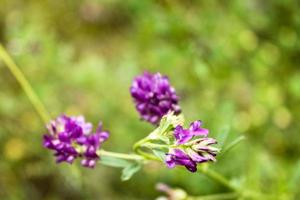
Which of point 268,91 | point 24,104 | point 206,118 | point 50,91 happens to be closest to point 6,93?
point 24,104

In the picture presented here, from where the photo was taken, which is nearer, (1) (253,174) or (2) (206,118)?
(1) (253,174)

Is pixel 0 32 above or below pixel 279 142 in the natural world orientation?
above

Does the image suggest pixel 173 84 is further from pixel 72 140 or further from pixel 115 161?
pixel 72 140

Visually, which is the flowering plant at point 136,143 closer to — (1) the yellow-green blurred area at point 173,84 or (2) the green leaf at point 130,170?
(2) the green leaf at point 130,170

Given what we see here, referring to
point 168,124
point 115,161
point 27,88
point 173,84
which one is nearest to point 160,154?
point 168,124

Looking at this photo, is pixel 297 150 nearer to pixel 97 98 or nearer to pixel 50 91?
pixel 97 98

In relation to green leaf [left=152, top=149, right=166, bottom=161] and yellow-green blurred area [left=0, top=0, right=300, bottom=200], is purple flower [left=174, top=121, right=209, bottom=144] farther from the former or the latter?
yellow-green blurred area [left=0, top=0, right=300, bottom=200]

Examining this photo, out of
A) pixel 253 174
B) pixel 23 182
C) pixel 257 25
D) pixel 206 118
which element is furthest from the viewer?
pixel 257 25

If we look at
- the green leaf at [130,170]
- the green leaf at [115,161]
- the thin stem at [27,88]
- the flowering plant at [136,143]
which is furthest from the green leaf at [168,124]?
the thin stem at [27,88]
